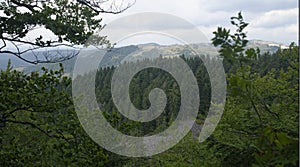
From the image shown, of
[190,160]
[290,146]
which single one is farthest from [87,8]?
[190,160]

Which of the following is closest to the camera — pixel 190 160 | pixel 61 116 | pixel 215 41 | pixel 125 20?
pixel 215 41

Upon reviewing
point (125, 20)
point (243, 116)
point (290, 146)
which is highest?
point (125, 20)

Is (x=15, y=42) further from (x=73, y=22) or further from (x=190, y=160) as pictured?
(x=190, y=160)

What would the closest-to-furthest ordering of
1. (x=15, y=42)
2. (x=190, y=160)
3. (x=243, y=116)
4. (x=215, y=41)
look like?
(x=215, y=41) → (x=15, y=42) → (x=243, y=116) → (x=190, y=160)

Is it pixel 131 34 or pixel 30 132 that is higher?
pixel 131 34

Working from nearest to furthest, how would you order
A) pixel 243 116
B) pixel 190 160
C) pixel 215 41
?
pixel 215 41, pixel 243 116, pixel 190 160

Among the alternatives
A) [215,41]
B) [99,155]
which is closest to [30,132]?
[99,155]

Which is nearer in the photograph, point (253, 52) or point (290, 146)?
point (290, 146)

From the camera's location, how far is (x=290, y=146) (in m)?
1.66

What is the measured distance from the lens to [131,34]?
18.6ft

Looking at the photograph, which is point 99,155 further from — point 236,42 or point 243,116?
point 243,116

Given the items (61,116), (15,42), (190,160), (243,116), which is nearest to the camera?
(61,116)

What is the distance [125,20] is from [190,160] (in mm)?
12470

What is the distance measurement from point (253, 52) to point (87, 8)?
4614 millimetres
